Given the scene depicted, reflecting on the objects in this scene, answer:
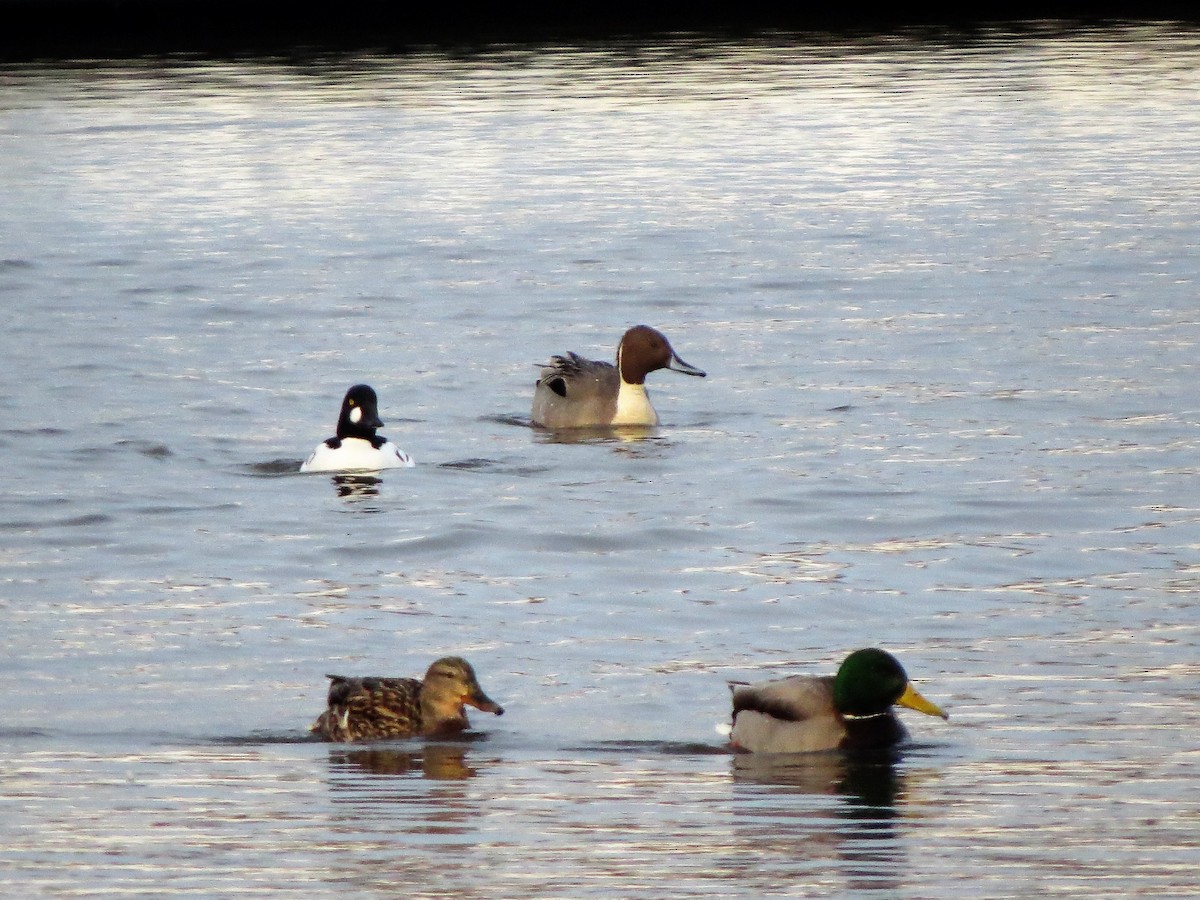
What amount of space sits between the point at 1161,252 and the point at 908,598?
46.7 feet

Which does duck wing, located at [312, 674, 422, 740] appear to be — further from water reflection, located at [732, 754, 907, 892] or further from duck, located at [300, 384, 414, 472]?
duck, located at [300, 384, 414, 472]

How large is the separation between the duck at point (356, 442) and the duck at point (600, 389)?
2.12m

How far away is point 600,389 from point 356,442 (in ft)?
8.45

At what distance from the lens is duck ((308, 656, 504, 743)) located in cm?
938

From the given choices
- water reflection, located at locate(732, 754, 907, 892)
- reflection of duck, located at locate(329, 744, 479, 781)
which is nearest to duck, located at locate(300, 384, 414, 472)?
reflection of duck, located at locate(329, 744, 479, 781)

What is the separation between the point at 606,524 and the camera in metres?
13.7

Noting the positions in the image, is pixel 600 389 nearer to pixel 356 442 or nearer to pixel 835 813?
pixel 356 442

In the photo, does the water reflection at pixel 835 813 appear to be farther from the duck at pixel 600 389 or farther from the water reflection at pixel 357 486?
the duck at pixel 600 389

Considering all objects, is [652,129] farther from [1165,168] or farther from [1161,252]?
[1161,252]

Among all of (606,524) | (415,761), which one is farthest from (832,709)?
(606,524)

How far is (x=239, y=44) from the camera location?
59.5m

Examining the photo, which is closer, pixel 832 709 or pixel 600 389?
pixel 832 709

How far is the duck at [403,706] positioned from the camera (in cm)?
938

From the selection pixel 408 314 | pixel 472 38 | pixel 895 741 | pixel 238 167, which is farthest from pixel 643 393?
pixel 472 38
